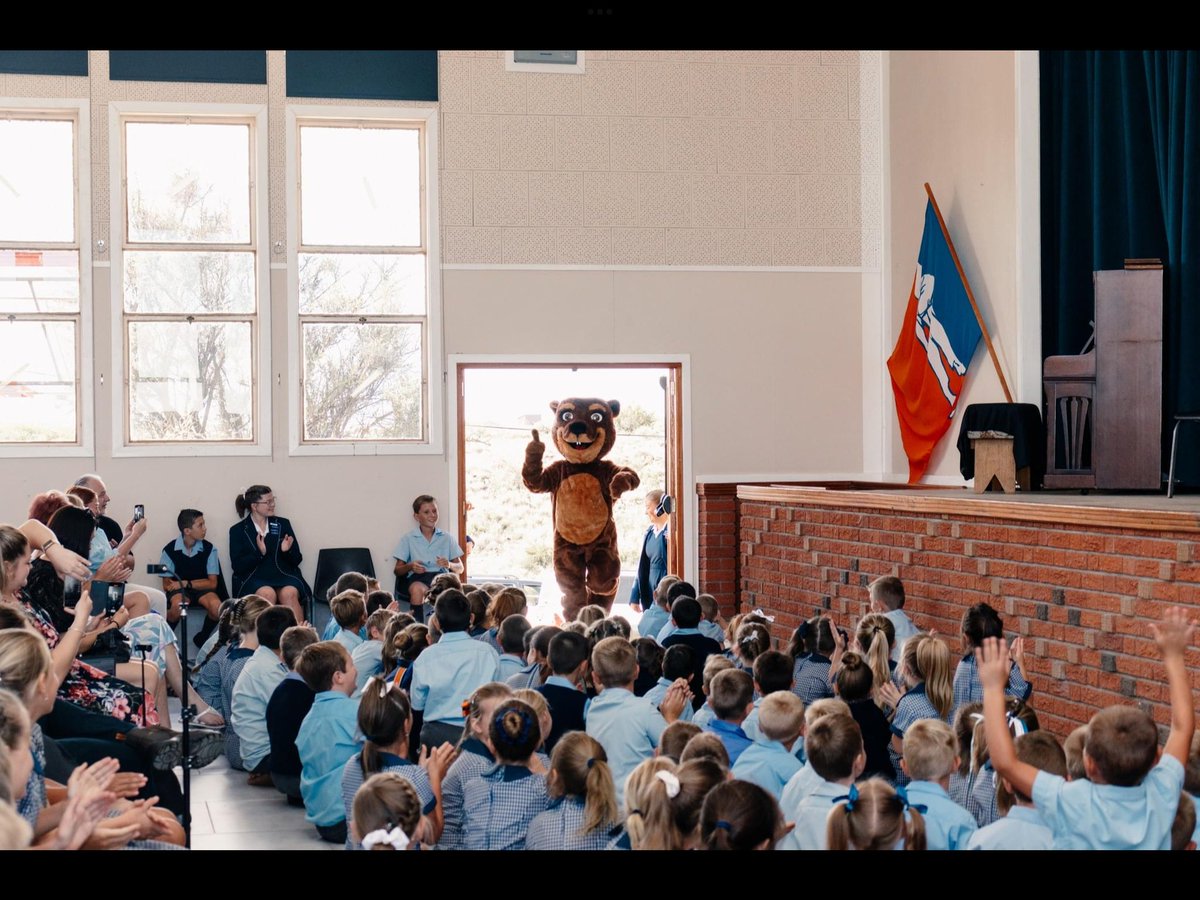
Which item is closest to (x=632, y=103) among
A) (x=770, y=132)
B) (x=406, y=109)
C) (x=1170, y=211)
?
(x=770, y=132)

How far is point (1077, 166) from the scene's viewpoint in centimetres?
813

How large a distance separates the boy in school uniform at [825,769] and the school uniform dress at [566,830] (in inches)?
16.6

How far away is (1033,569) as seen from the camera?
207 inches

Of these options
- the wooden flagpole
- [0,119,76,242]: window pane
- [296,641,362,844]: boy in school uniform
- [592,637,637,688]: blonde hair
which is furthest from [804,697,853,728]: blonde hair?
[0,119,76,242]: window pane

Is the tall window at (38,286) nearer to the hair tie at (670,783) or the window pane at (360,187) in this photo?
the window pane at (360,187)

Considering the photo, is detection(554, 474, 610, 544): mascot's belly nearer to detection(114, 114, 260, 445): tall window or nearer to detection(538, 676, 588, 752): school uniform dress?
detection(114, 114, 260, 445): tall window

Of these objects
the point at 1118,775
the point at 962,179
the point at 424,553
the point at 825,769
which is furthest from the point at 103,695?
the point at 962,179

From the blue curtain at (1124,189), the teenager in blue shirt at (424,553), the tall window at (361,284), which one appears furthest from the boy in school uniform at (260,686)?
the blue curtain at (1124,189)

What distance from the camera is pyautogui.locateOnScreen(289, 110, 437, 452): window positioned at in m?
9.48

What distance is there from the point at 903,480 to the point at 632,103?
3473 millimetres

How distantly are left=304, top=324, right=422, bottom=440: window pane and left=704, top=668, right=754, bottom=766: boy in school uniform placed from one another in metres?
6.09

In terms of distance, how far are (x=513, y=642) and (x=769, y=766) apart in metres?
1.94

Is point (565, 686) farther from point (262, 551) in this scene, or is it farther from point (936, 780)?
point (262, 551)

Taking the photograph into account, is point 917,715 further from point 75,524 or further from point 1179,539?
point 75,524
